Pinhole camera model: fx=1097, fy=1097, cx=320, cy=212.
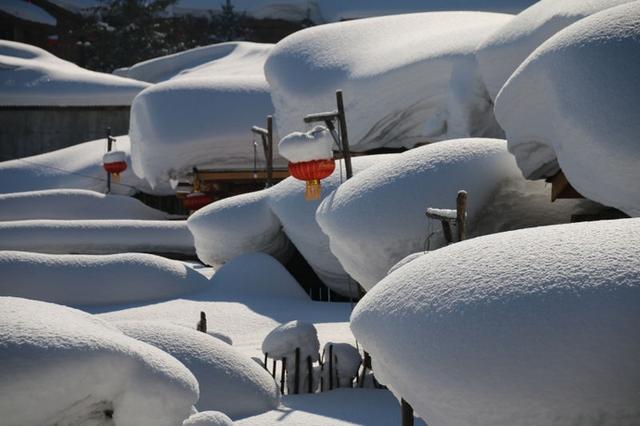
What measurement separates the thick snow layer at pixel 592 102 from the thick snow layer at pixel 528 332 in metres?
2.24

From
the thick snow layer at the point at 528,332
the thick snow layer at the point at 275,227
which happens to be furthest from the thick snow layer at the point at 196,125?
the thick snow layer at the point at 528,332

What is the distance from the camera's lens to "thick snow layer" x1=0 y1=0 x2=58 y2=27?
25.0 m

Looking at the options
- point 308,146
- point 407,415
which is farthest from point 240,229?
point 407,415

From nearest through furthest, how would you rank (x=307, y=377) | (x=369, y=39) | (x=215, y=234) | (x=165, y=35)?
(x=307, y=377) < (x=215, y=234) < (x=369, y=39) < (x=165, y=35)

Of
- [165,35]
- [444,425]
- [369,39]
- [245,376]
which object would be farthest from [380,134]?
[165,35]

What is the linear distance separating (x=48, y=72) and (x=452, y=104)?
12.7 metres

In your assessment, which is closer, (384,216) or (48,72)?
(384,216)

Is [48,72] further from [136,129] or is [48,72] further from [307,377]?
[307,377]

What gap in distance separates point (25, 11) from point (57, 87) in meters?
4.47

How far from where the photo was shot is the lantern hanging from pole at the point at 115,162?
57.3 feet

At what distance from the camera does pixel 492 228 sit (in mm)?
7945

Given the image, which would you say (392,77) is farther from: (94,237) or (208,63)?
(208,63)

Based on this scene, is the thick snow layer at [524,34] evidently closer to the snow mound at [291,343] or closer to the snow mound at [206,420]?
the snow mound at [291,343]

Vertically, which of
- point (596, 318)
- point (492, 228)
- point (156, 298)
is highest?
point (596, 318)
